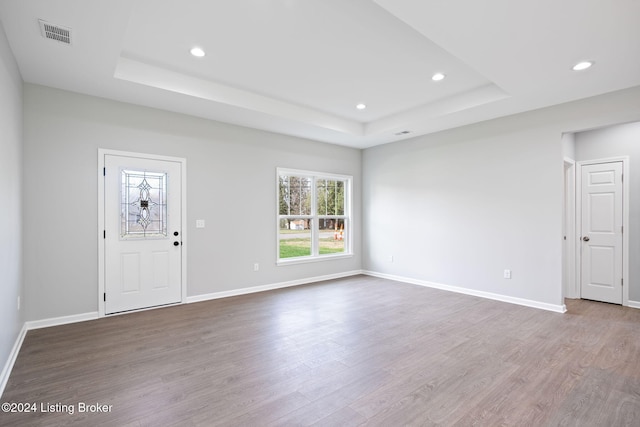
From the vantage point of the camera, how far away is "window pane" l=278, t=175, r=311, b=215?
18.9 ft

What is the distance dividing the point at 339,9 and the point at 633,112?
11.8ft

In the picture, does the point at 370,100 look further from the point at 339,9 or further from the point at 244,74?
the point at 339,9

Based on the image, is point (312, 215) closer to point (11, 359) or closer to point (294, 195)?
point (294, 195)

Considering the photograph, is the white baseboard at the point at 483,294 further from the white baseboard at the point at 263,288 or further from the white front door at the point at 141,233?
the white front door at the point at 141,233

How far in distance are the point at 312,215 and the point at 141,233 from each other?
2980 millimetres

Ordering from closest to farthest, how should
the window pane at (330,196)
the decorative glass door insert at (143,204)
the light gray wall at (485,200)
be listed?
1. the decorative glass door insert at (143,204)
2. the light gray wall at (485,200)
3. the window pane at (330,196)

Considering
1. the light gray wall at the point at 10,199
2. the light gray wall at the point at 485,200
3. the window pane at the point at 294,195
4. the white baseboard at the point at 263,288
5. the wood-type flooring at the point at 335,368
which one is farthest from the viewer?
the window pane at the point at 294,195

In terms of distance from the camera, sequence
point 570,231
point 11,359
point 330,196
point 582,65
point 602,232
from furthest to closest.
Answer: point 330,196
point 570,231
point 602,232
point 582,65
point 11,359

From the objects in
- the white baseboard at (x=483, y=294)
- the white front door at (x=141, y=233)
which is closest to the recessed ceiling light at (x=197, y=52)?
the white front door at (x=141, y=233)

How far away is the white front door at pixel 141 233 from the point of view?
13.0 feet

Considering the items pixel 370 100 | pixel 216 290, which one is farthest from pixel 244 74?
pixel 216 290

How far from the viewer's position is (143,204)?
13.9ft

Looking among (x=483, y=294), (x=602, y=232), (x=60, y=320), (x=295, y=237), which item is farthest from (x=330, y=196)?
(x=60, y=320)

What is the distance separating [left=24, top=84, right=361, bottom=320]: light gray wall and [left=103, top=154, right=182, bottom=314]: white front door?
0.49 ft
